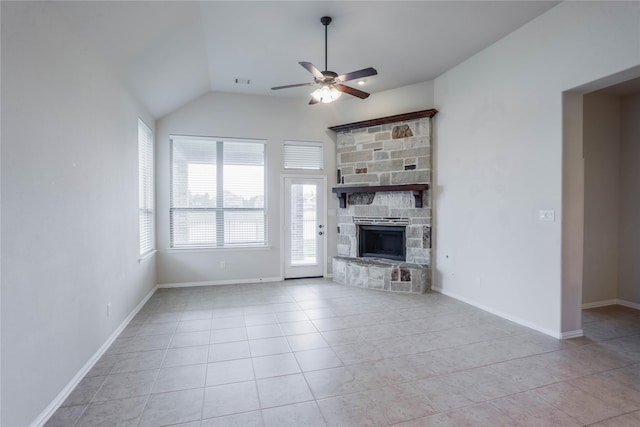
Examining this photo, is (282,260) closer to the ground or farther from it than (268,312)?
farther from it

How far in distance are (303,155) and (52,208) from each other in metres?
4.09

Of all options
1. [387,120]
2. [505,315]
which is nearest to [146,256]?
[387,120]

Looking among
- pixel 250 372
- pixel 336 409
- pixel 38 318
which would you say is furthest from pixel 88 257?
pixel 336 409

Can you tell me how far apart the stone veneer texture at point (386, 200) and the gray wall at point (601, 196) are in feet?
6.51

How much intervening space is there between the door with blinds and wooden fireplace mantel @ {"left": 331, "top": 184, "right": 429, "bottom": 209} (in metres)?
0.34

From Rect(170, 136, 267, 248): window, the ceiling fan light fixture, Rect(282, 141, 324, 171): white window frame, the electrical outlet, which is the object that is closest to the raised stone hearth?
Rect(170, 136, 267, 248): window

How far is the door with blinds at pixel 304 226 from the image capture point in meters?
5.74

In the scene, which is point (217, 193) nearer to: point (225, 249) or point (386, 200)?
point (225, 249)

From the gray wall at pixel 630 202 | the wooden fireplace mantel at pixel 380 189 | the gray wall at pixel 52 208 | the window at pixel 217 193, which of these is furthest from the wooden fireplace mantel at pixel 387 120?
A: the gray wall at pixel 52 208

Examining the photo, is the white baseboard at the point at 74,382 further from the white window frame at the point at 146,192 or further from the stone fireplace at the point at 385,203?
the stone fireplace at the point at 385,203

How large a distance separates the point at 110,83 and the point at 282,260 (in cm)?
360

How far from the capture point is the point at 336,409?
2.12m

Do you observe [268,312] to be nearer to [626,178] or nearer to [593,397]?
[593,397]

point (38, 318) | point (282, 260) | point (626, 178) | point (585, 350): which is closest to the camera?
point (38, 318)
